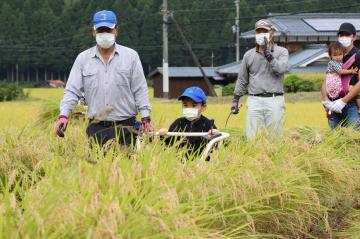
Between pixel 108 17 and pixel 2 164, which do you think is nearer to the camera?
pixel 2 164

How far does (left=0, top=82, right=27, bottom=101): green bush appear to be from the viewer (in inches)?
1545

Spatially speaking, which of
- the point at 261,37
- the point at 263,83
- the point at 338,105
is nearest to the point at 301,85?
the point at 263,83

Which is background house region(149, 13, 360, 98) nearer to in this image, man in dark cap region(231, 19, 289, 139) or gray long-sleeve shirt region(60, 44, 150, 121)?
man in dark cap region(231, 19, 289, 139)

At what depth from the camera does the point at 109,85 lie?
19.2ft

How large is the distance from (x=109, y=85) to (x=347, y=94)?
100 inches

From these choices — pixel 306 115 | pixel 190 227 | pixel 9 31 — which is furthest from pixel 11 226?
pixel 9 31

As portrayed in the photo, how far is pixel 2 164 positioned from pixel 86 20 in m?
78.6

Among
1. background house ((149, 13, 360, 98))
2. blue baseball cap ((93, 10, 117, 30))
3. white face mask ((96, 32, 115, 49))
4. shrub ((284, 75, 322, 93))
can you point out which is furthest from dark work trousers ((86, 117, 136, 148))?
background house ((149, 13, 360, 98))

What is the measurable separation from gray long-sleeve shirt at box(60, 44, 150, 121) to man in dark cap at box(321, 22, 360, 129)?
2.15m

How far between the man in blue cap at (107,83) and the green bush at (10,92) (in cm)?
3290

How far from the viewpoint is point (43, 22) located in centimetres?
7875

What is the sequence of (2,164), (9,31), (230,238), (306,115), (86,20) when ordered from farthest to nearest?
1. (86,20)
2. (9,31)
3. (306,115)
4. (2,164)
5. (230,238)

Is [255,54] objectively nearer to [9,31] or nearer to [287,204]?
[287,204]

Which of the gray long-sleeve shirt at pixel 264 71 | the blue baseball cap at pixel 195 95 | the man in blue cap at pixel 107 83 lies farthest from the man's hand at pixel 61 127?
the gray long-sleeve shirt at pixel 264 71
